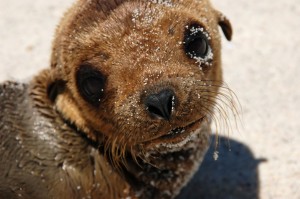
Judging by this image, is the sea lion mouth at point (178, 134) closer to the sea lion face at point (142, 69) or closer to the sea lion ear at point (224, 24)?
the sea lion face at point (142, 69)

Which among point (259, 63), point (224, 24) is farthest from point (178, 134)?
point (259, 63)

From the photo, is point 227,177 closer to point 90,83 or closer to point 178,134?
point 178,134

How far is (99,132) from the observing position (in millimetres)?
4020

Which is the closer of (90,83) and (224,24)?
(90,83)

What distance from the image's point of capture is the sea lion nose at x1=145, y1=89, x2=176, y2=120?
3305mm

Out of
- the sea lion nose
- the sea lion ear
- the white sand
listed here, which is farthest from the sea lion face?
the white sand

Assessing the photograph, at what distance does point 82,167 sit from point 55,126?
0.36 m

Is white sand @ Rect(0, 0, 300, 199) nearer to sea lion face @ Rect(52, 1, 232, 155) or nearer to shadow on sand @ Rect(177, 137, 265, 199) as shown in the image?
shadow on sand @ Rect(177, 137, 265, 199)

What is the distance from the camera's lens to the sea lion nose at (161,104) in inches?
130

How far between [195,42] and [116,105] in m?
0.66

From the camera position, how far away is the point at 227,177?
196 inches

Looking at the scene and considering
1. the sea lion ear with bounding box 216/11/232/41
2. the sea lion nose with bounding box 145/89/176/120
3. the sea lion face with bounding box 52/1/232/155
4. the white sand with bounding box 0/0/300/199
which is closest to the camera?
the sea lion nose with bounding box 145/89/176/120

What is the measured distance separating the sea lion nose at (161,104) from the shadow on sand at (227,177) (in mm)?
1696

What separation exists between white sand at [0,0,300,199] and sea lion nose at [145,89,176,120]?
5.81ft
